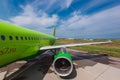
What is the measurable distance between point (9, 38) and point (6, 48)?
579 mm

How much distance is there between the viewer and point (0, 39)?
4859mm

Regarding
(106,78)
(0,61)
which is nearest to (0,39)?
(0,61)

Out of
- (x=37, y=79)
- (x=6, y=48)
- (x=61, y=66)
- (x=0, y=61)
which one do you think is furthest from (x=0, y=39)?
(x=61, y=66)

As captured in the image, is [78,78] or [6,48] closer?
[6,48]

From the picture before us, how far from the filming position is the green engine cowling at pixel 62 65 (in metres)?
7.78

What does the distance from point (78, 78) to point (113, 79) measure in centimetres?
240

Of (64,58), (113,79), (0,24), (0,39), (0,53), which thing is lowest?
(113,79)

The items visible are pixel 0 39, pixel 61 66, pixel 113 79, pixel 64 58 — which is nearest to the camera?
pixel 0 39

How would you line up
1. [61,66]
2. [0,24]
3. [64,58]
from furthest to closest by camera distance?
[61,66] < [64,58] < [0,24]

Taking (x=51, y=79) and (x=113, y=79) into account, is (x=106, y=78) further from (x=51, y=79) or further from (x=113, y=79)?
(x=51, y=79)

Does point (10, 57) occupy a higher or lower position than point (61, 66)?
higher

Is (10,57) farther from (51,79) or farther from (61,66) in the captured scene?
(61,66)

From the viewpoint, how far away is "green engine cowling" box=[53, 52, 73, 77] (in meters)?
7.78

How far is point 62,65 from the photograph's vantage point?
892 centimetres
